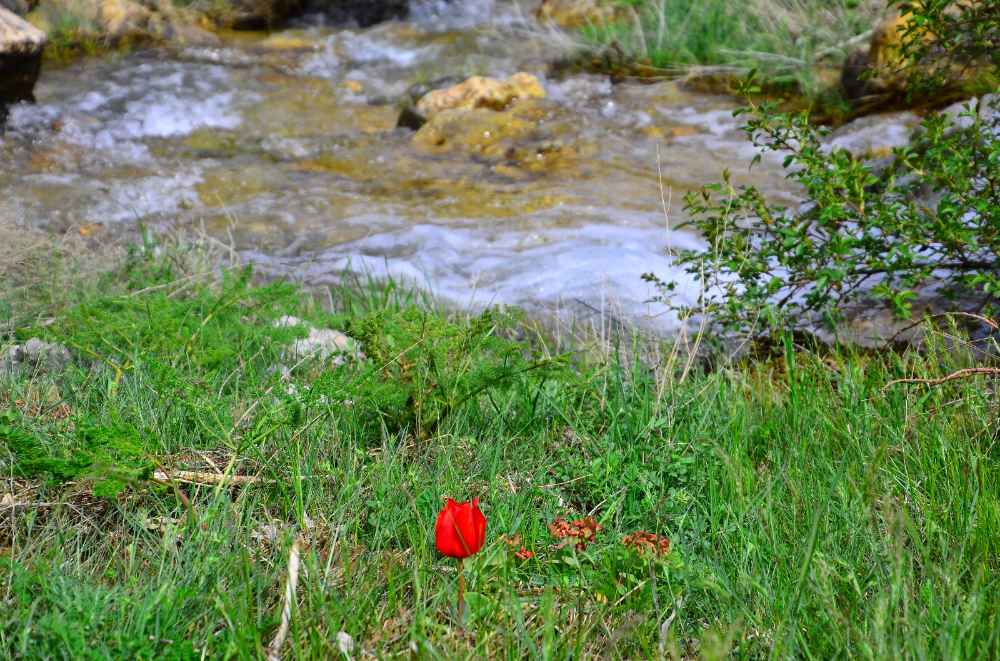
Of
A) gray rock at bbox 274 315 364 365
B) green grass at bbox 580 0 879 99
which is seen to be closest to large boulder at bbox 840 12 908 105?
green grass at bbox 580 0 879 99

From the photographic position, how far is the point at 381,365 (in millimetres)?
2260

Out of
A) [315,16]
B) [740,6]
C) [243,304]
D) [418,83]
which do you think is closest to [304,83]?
[418,83]

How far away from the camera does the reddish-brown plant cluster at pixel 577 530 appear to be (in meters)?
1.79

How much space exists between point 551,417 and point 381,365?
0.54m

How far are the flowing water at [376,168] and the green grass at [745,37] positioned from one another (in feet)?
1.43

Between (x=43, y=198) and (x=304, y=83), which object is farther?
(x=304, y=83)

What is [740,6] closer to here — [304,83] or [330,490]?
[304,83]

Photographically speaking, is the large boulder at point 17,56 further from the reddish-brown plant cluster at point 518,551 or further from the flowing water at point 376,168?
the reddish-brown plant cluster at point 518,551

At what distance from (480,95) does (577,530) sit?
242 inches

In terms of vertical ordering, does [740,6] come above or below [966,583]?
above

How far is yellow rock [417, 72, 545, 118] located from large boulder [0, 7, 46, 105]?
10.5 ft

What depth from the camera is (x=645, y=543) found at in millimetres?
1715

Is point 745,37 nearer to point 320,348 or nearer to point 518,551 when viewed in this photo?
point 320,348

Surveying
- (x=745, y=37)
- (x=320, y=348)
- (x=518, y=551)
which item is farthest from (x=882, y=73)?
(x=518, y=551)
